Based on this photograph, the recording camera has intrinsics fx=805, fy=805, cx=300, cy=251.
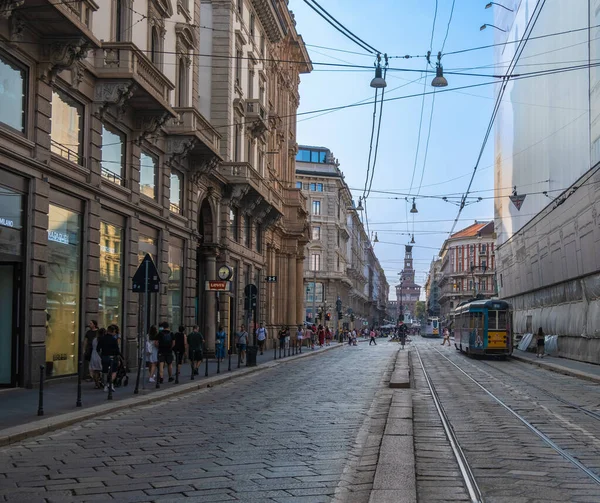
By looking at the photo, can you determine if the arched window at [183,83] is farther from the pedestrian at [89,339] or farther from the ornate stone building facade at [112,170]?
the pedestrian at [89,339]

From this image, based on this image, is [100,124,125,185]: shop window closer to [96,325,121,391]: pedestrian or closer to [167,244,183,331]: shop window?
[167,244,183,331]: shop window

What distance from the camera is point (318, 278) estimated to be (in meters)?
88.1

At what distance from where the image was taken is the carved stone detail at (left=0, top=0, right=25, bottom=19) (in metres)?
15.6

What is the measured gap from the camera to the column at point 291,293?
173 ft

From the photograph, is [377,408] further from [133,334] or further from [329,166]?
[329,166]

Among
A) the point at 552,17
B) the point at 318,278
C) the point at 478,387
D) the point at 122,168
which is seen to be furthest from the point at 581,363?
the point at 318,278

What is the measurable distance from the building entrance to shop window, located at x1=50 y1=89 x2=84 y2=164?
3.16m

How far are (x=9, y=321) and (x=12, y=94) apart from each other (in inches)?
188

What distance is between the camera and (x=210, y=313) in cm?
3341

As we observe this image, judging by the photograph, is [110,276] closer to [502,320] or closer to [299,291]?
[502,320]

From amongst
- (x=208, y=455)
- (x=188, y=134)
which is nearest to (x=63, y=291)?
(x=188, y=134)

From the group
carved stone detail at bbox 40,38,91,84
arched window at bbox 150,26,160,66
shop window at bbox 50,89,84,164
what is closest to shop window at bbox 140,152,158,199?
arched window at bbox 150,26,160,66

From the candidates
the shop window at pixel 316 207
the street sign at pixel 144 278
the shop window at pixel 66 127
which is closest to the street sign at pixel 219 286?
the shop window at pixel 66 127

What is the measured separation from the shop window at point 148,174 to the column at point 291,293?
1054 inches
